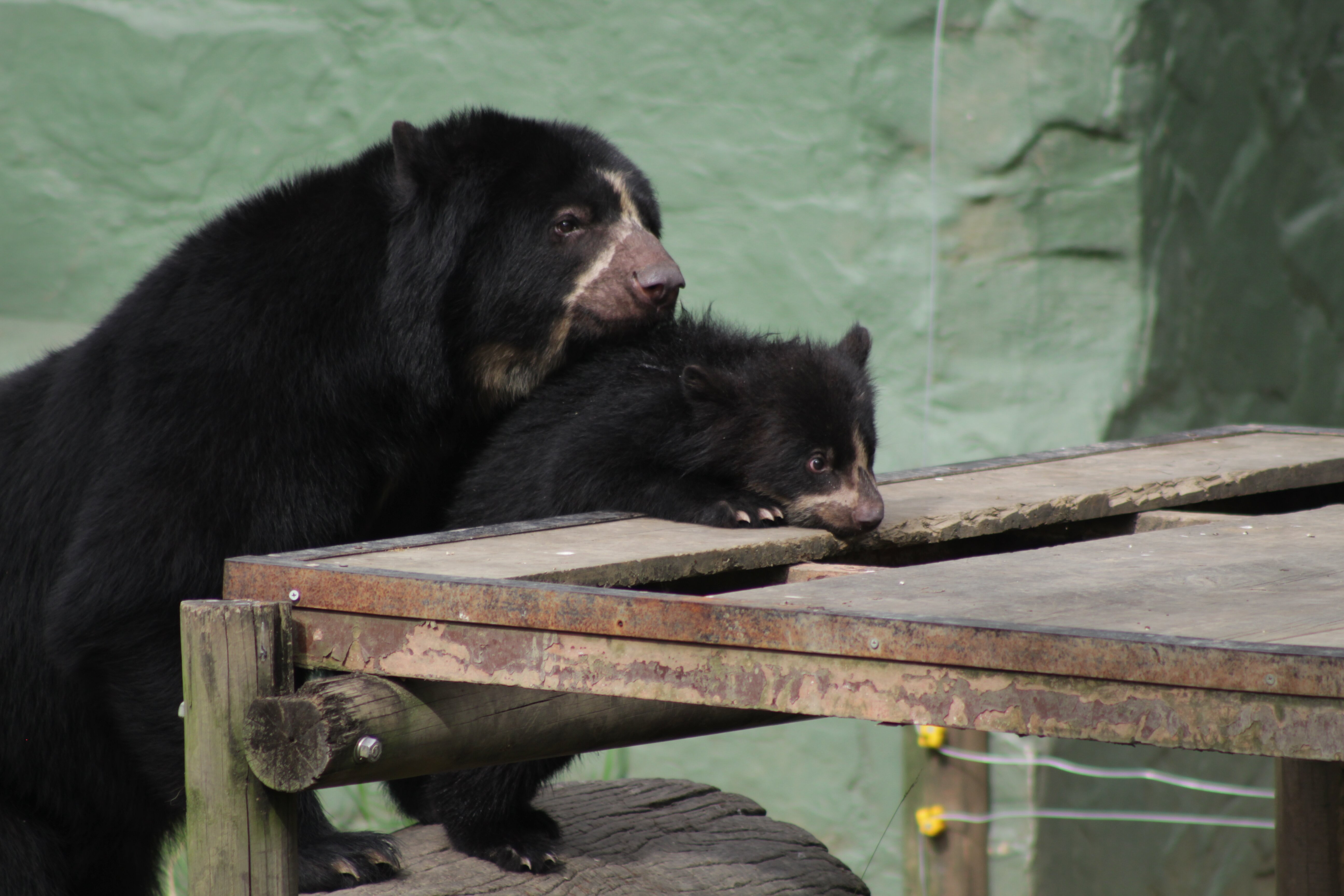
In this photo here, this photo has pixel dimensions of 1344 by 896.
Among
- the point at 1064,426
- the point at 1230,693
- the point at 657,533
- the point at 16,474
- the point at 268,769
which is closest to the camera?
the point at 1230,693

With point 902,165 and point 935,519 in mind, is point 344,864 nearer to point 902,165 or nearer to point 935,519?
point 935,519

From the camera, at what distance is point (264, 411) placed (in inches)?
128

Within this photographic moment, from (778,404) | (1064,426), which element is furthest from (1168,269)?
(778,404)

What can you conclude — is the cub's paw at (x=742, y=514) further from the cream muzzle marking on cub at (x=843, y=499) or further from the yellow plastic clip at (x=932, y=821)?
the yellow plastic clip at (x=932, y=821)

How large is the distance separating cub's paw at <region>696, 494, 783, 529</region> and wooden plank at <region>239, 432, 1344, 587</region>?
4cm

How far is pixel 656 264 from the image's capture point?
142 inches

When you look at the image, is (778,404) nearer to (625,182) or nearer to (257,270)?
(625,182)

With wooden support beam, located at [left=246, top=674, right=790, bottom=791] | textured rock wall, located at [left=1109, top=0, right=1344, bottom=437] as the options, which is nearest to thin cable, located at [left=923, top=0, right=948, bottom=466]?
textured rock wall, located at [left=1109, top=0, right=1344, bottom=437]

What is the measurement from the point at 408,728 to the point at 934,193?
354 cm

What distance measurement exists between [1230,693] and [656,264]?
2.01m

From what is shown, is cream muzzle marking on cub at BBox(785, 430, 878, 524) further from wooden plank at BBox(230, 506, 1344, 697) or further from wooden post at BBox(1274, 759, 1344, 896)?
wooden post at BBox(1274, 759, 1344, 896)

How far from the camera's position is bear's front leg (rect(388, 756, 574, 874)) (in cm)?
350

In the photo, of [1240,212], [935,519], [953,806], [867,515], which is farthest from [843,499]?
[1240,212]

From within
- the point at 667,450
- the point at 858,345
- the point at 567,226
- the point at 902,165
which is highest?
the point at 902,165
